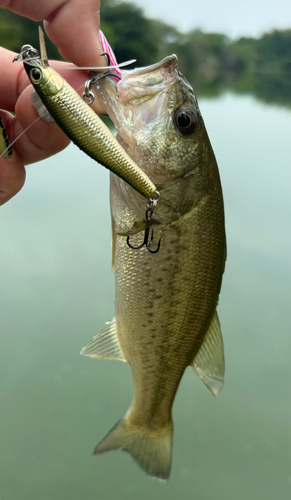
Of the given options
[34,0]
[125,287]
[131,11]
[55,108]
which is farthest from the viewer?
[131,11]

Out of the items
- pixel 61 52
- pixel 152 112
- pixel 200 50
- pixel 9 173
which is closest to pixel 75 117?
pixel 152 112

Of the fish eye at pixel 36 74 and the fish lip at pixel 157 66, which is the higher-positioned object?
the fish lip at pixel 157 66

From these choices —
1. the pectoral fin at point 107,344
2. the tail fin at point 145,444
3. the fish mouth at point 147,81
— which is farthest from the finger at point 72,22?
the tail fin at point 145,444

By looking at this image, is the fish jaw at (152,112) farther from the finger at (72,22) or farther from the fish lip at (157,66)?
the finger at (72,22)

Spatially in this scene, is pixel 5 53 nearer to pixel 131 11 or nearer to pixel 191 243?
pixel 191 243

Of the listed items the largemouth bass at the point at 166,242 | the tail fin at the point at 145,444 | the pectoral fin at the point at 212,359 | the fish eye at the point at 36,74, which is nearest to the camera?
the fish eye at the point at 36,74

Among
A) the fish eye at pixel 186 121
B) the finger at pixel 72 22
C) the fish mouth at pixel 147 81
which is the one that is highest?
the finger at pixel 72 22

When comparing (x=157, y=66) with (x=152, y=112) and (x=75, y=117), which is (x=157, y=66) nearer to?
(x=152, y=112)

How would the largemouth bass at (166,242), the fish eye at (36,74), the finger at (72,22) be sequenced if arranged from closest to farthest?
the fish eye at (36,74) → the finger at (72,22) → the largemouth bass at (166,242)

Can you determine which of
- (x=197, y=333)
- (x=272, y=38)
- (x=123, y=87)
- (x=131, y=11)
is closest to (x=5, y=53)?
(x=123, y=87)
